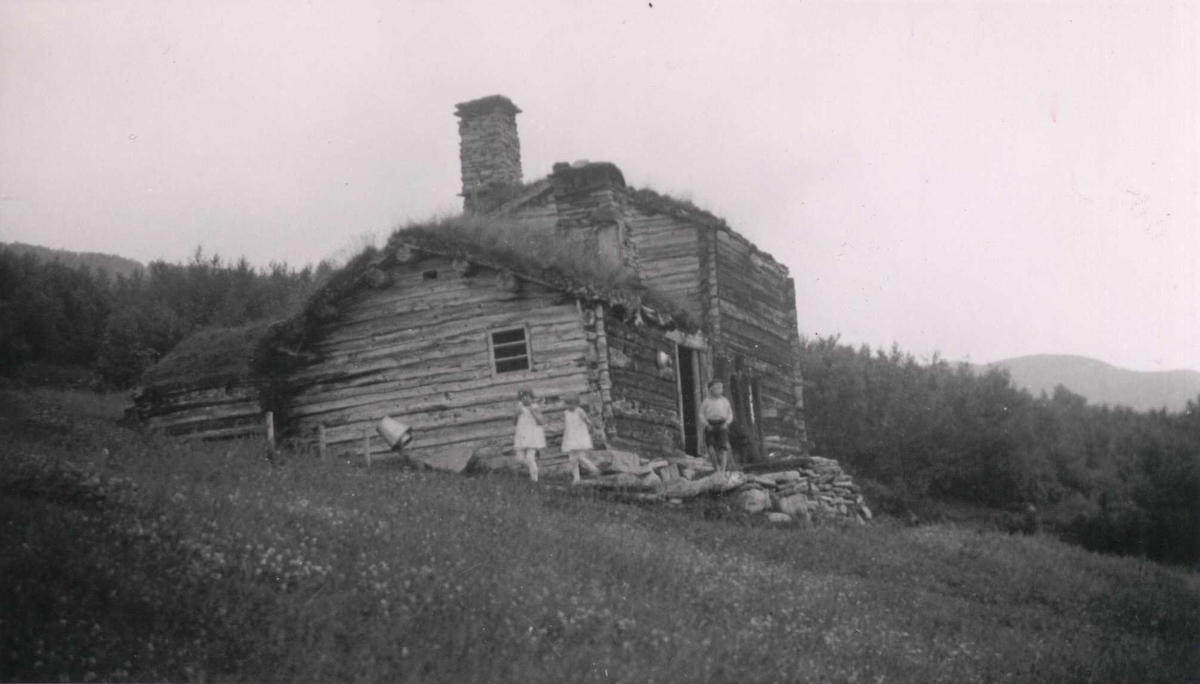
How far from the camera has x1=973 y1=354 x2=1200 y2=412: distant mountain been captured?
108 m

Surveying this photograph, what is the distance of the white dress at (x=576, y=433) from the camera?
18.8 metres

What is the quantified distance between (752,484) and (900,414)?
20.4 metres

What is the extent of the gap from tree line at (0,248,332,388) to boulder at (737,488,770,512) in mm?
15002

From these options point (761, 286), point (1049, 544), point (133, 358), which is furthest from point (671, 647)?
point (133, 358)

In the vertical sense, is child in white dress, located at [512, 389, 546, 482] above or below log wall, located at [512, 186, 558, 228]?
below

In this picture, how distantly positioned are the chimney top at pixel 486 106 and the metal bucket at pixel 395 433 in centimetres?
1023

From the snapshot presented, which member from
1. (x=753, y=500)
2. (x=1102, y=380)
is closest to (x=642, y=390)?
(x=753, y=500)

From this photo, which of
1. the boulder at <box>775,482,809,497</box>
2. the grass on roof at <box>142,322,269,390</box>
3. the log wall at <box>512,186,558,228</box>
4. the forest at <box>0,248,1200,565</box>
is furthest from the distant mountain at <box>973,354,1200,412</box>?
the grass on roof at <box>142,322,269,390</box>

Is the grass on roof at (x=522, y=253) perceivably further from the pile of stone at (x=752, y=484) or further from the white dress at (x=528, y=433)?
the pile of stone at (x=752, y=484)

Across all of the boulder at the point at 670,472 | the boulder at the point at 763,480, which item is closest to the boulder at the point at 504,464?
the boulder at the point at 670,472

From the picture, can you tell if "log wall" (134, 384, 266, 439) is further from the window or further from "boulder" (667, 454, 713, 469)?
"boulder" (667, 454, 713, 469)

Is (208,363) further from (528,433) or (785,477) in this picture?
(785,477)

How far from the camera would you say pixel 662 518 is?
1622 centimetres

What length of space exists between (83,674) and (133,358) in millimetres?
28188
